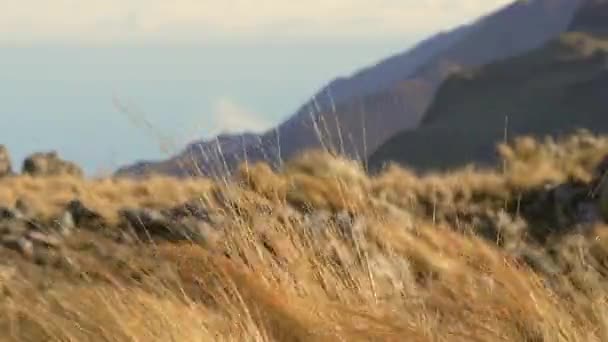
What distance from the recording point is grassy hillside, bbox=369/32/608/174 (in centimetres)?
4906

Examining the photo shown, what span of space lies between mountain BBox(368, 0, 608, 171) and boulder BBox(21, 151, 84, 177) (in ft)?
72.6

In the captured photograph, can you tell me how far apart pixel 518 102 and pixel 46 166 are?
4104 centimetres

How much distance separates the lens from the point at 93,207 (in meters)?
9.25

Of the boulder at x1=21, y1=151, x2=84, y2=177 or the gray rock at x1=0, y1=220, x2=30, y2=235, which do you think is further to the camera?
the boulder at x1=21, y1=151, x2=84, y2=177

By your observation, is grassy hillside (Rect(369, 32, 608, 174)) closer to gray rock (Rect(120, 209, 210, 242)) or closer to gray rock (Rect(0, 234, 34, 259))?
gray rock (Rect(120, 209, 210, 242))

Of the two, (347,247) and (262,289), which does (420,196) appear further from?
(262,289)

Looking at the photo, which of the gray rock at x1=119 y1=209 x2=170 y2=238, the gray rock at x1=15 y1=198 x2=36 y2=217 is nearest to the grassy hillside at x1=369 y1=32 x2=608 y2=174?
the gray rock at x1=15 y1=198 x2=36 y2=217

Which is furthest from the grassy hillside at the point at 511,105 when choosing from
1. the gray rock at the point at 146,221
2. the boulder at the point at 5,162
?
the gray rock at the point at 146,221

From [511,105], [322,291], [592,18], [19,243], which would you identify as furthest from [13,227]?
[592,18]

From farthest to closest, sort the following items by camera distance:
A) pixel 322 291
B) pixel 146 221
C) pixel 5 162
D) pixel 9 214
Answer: pixel 5 162 → pixel 9 214 → pixel 146 221 → pixel 322 291

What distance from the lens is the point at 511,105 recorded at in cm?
5856

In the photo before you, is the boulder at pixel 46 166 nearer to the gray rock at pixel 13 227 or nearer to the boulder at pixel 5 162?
the boulder at pixel 5 162

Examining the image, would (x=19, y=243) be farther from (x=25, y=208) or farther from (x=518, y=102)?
(x=518, y=102)

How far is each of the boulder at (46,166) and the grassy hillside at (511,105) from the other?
21.1 metres
